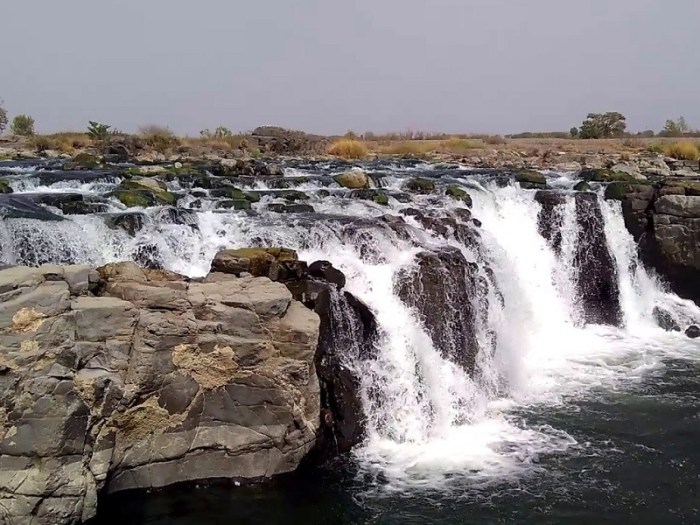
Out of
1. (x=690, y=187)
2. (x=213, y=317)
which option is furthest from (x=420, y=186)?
(x=213, y=317)

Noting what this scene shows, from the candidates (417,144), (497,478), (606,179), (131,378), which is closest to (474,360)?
(497,478)

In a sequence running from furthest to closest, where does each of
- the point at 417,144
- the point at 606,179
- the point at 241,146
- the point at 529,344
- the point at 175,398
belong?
the point at 417,144 → the point at 241,146 → the point at 606,179 → the point at 529,344 → the point at 175,398

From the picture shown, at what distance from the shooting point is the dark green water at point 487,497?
20.7ft

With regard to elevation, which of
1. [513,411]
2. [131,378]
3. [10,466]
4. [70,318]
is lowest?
[513,411]

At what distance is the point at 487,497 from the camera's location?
6.68m

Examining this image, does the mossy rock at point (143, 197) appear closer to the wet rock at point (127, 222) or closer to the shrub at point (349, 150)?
the wet rock at point (127, 222)

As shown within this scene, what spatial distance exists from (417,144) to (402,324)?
2585 cm

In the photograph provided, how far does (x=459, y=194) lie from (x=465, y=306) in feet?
16.8

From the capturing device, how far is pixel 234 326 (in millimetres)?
6996

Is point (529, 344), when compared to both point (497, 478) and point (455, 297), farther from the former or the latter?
point (497, 478)

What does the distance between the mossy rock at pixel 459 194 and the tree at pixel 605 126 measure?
3264cm

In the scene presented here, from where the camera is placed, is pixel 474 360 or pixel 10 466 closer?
pixel 10 466

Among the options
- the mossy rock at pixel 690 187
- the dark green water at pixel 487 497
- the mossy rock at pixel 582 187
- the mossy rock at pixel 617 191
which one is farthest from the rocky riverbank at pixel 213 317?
the mossy rock at pixel 582 187

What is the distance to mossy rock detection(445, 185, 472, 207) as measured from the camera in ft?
48.0
